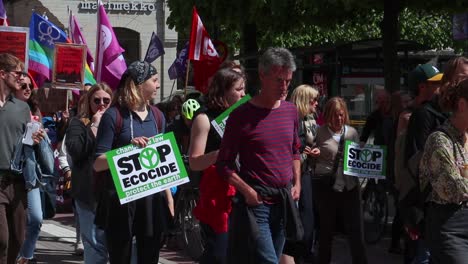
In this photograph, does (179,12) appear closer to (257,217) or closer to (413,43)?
(413,43)

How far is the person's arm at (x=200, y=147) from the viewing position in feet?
20.9

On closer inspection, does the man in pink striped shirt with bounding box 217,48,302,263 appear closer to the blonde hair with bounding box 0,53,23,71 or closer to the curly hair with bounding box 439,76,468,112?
the curly hair with bounding box 439,76,468,112

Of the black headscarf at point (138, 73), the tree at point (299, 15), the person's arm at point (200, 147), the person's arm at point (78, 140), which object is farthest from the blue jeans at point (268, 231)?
the tree at point (299, 15)

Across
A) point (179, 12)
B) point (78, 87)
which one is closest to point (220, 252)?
point (78, 87)

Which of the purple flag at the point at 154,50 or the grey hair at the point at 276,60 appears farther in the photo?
the purple flag at the point at 154,50

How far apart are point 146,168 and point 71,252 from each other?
502 centimetres

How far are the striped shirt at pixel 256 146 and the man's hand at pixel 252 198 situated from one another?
114mm

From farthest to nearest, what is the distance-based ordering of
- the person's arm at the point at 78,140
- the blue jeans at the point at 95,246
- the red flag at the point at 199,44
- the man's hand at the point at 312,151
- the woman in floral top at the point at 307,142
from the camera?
the red flag at the point at 199,44
the man's hand at the point at 312,151
the woman in floral top at the point at 307,142
the person's arm at the point at 78,140
the blue jeans at the point at 95,246

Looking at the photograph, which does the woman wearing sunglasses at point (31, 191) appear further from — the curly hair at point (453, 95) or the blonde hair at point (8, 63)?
the curly hair at point (453, 95)

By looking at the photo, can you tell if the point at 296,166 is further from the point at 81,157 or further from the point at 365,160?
the point at 365,160

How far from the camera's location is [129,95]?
659 cm

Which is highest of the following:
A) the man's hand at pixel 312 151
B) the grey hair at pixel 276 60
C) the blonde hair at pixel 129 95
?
the grey hair at pixel 276 60

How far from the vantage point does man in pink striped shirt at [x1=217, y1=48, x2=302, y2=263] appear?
5.89 meters

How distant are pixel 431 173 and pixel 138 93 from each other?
2065 mm
